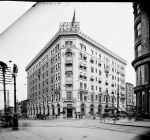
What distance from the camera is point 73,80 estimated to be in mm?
1798

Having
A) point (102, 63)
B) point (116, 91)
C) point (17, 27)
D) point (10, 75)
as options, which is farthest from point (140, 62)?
point (10, 75)

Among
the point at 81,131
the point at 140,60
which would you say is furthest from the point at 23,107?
the point at 140,60

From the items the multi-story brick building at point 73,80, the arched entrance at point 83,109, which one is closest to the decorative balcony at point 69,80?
the multi-story brick building at point 73,80

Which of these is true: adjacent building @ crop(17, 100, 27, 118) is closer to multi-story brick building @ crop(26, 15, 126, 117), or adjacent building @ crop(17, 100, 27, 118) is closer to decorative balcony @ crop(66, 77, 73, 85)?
multi-story brick building @ crop(26, 15, 126, 117)

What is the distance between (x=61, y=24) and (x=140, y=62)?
0.60 metres

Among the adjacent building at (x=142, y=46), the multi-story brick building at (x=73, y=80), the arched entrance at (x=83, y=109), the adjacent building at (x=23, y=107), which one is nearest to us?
the adjacent building at (x=142, y=46)

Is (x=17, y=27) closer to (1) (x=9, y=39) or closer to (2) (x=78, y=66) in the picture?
(1) (x=9, y=39)

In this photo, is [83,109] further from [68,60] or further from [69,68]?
[68,60]

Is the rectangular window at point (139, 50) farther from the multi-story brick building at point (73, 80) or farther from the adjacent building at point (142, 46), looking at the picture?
the multi-story brick building at point (73, 80)

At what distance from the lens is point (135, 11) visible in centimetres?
108

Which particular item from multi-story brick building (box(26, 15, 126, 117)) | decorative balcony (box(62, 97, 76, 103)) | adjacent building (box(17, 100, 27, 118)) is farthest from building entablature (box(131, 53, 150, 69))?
adjacent building (box(17, 100, 27, 118))

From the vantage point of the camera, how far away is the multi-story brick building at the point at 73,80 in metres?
1.58

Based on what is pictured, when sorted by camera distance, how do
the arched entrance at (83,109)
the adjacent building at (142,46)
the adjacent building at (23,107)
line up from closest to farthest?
the adjacent building at (142,46)
the adjacent building at (23,107)
the arched entrance at (83,109)

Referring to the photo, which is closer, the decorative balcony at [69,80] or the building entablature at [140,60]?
the building entablature at [140,60]
